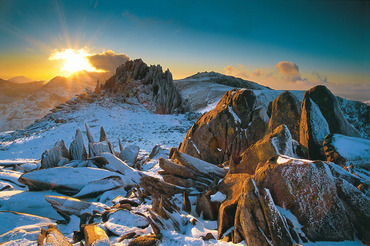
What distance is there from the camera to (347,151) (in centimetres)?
432

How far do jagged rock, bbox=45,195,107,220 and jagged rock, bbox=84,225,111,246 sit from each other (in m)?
1.23

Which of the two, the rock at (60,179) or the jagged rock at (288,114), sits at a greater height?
the jagged rock at (288,114)

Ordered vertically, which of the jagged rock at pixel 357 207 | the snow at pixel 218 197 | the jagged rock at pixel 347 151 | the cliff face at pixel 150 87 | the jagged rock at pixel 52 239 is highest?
the cliff face at pixel 150 87

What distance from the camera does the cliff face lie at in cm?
3014

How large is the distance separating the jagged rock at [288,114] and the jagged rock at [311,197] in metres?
3.14

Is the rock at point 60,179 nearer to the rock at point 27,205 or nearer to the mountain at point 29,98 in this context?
the rock at point 27,205

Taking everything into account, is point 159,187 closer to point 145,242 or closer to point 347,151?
point 145,242

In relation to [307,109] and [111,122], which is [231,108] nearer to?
[307,109]

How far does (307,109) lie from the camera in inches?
204

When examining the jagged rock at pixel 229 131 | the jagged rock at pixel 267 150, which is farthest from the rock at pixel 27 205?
the jagged rock at pixel 229 131

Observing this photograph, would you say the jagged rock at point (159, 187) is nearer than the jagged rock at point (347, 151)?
No

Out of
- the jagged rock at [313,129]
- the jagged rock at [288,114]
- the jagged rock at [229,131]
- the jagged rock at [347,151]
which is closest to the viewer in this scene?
the jagged rock at [347,151]

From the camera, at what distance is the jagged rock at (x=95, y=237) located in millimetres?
2756

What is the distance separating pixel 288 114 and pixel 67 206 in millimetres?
6827
